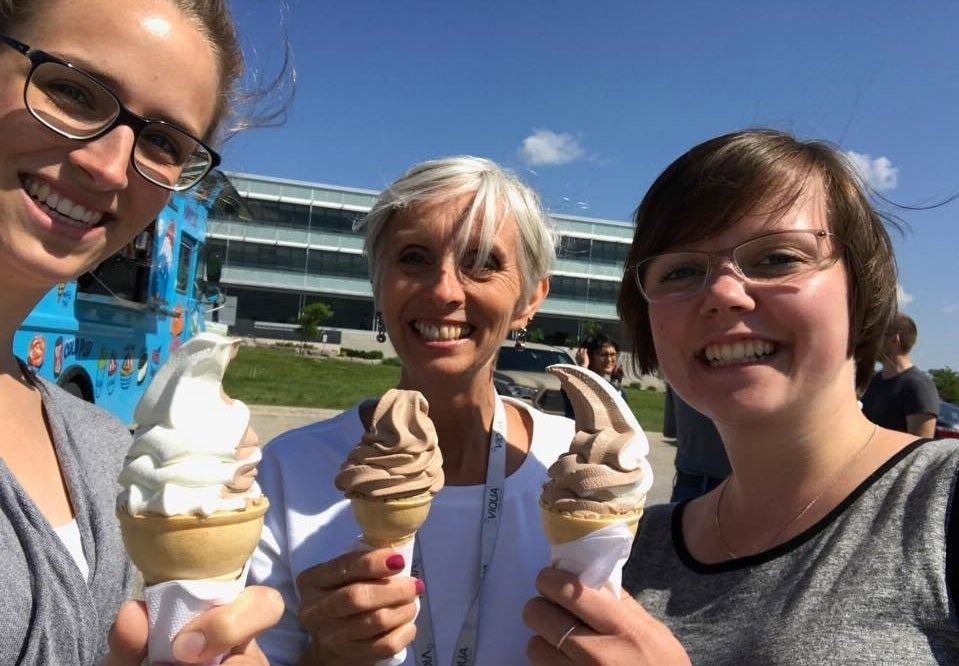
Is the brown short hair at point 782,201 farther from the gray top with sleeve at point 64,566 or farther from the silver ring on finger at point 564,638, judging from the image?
the gray top with sleeve at point 64,566

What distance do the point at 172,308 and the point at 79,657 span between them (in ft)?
25.5

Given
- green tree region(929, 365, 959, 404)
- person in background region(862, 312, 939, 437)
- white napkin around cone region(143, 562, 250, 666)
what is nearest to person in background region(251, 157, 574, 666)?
white napkin around cone region(143, 562, 250, 666)

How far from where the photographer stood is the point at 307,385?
773 inches

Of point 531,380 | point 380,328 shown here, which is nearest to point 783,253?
point 380,328

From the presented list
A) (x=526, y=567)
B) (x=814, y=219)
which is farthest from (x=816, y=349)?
(x=526, y=567)

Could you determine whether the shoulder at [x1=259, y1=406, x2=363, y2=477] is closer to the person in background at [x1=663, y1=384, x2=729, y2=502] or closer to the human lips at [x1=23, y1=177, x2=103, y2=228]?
the human lips at [x1=23, y1=177, x2=103, y2=228]

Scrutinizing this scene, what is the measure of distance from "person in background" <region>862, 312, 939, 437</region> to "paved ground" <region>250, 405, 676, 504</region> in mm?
3381

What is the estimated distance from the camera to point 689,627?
1.82 meters

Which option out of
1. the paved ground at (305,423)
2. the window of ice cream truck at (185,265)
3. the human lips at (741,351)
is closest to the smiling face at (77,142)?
the human lips at (741,351)

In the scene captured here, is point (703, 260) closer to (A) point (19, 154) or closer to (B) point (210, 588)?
(B) point (210, 588)

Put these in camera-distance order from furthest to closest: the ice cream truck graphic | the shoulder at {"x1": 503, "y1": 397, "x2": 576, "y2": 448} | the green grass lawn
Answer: the green grass lawn → the ice cream truck graphic → the shoulder at {"x1": 503, "y1": 397, "x2": 576, "y2": 448}

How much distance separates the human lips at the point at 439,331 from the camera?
2.26 metres

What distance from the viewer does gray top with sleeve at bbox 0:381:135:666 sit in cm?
154

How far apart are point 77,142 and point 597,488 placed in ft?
5.09
